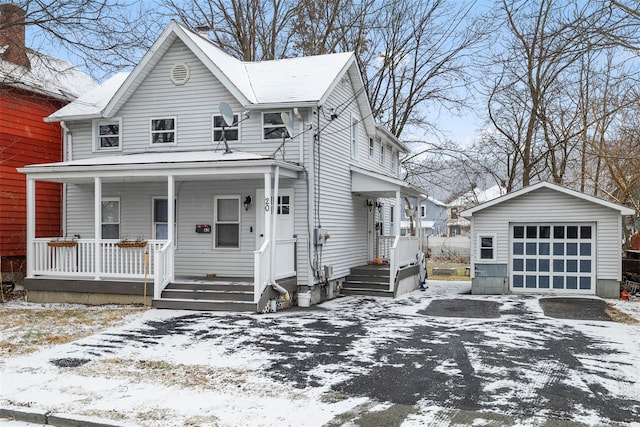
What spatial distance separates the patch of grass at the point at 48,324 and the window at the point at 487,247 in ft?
34.3

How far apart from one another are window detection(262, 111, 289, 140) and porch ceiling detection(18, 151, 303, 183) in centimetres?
94

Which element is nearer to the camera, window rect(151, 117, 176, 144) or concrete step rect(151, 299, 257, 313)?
concrete step rect(151, 299, 257, 313)

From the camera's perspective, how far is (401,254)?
17.2 m

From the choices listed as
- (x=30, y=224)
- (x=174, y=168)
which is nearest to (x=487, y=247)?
(x=174, y=168)

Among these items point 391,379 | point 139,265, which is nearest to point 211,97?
point 139,265

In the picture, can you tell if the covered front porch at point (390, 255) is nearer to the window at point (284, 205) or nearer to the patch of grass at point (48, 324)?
the window at point (284, 205)

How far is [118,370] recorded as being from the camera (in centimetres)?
763

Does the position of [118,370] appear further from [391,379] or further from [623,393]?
[623,393]

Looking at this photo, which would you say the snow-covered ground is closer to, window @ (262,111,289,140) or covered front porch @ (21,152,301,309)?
covered front porch @ (21,152,301,309)

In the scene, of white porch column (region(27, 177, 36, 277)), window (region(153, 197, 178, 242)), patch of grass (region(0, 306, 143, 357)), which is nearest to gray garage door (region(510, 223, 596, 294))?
window (region(153, 197, 178, 242))

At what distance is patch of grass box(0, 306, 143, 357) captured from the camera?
9.32 metres

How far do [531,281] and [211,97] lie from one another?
1134 cm

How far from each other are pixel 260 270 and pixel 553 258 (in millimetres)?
9863

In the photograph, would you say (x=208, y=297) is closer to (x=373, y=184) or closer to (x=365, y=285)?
(x=365, y=285)
